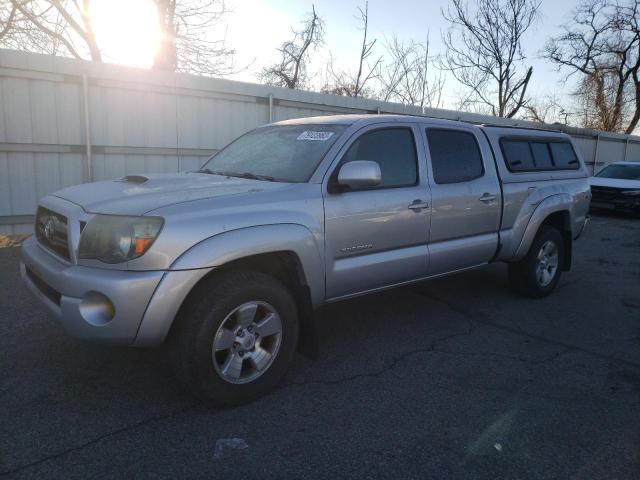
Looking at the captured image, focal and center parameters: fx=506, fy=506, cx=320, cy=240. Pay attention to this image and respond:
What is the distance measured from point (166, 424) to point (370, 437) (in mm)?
1142

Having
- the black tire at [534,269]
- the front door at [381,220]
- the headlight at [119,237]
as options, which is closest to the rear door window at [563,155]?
the black tire at [534,269]

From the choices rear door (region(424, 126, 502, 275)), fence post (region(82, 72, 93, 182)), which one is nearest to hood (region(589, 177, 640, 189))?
rear door (region(424, 126, 502, 275))

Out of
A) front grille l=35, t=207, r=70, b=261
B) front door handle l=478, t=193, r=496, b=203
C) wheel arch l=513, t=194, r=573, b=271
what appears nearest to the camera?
front grille l=35, t=207, r=70, b=261

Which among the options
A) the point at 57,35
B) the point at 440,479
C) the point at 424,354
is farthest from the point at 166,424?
the point at 57,35

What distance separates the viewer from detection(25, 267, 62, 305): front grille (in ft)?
9.78

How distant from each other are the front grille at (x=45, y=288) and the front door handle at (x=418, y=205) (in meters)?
2.51

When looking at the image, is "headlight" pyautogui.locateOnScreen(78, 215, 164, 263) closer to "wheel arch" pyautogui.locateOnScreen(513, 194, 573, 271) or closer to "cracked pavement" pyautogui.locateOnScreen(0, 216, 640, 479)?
"cracked pavement" pyautogui.locateOnScreen(0, 216, 640, 479)

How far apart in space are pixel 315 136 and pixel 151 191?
132 cm

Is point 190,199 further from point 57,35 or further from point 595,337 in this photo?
point 57,35

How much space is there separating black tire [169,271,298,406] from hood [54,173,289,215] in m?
0.53

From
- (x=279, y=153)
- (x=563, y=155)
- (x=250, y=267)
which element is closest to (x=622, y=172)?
(x=563, y=155)

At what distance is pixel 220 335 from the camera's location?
2.92 meters

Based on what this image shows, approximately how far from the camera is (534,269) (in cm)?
535

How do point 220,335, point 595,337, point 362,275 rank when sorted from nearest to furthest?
point 220,335
point 362,275
point 595,337
